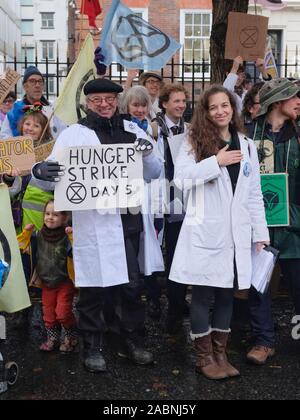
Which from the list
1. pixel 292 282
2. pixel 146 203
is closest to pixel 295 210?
pixel 292 282

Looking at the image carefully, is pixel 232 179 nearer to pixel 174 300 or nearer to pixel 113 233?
pixel 113 233

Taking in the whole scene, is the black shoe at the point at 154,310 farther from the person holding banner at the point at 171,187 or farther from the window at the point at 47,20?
the window at the point at 47,20

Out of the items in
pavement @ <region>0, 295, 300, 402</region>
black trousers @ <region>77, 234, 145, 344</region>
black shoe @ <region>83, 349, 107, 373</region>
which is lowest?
pavement @ <region>0, 295, 300, 402</region>

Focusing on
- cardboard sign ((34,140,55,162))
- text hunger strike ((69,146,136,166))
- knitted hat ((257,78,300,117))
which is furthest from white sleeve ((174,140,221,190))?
cardboard sign ((34,140,55,162))

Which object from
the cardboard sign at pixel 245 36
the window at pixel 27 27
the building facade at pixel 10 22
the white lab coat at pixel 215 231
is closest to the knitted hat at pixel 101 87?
the white lab coat at pixel 215 231

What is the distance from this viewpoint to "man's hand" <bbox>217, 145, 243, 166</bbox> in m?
3.85

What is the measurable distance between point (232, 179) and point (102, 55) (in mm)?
2513

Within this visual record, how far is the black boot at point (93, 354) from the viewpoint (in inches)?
159

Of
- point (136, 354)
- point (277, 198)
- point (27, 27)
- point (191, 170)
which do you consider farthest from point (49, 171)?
point (27, 27)

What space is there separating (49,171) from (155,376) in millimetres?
1545

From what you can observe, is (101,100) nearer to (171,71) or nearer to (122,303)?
(122,303)

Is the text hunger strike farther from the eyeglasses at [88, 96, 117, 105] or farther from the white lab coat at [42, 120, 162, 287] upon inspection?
the eyeglasses at [88, 96, 117, 105]

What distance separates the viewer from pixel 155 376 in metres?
4.02

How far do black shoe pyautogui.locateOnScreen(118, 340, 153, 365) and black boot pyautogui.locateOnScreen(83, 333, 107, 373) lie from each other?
0.76 feet
